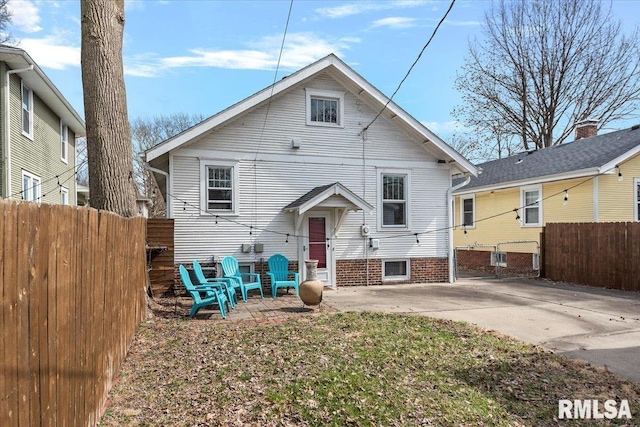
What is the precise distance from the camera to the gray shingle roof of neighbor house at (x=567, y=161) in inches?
546

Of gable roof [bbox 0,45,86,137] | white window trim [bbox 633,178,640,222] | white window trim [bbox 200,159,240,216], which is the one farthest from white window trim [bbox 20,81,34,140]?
white window trim [bbox 633,178,640,222]

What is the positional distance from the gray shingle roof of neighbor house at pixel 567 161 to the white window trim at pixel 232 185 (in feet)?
31.6

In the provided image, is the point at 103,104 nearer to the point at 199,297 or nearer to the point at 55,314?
the point at 199,297

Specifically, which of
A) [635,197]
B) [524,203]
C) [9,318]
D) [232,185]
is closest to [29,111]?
[232,185]

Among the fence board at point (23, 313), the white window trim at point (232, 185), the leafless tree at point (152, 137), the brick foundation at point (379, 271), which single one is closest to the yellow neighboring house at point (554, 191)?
the brick foundation at point (379, 271)

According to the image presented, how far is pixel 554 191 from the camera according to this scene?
50.7ft

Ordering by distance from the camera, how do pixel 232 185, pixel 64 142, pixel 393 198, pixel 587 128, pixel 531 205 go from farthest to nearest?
1. pixel 587 128
2. pixel 64 142
3. pixel 531 205
4. pixel 393 198
5. pixel 232 185

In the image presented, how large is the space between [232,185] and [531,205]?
37.8ft

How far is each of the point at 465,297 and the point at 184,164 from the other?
792 cm

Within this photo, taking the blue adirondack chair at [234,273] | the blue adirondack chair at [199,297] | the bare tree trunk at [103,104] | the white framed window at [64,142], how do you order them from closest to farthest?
the bare tree trunk at [103,104]
the blue adirondack chair at [199,297]
the blue adirondack chair at [234,273]
the white framed window at [64,142]

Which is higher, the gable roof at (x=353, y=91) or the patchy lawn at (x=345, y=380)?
the gable roof at (x=353, y=91)

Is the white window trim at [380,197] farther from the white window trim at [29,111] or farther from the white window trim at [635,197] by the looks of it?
the white window trim at [29,111]

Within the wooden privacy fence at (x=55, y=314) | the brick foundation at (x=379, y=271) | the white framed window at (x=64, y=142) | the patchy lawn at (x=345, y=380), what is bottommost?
the patchy lawn at (x=345, y=380)

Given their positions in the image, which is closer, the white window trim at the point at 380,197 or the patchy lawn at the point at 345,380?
the patchy lawn at the point at 345,380
